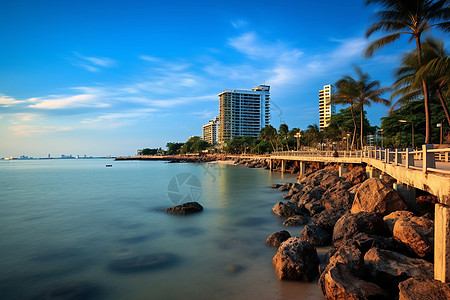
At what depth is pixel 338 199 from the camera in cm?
1462

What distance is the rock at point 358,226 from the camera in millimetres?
9305

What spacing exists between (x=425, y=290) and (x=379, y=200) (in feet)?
18.9

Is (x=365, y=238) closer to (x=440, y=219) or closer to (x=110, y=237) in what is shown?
(x=440, y=219)

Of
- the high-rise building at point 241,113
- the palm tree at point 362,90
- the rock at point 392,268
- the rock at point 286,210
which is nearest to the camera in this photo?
the rock at point 392,268

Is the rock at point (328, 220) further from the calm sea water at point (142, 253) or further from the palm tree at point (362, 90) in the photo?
the palm tree at point (362, 90)

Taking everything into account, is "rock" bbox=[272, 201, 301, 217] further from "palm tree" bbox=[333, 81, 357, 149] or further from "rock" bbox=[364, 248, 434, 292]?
"palm tree" bbox=[333, 81, 357, 149]

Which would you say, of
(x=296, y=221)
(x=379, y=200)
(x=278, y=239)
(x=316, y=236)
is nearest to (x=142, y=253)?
(x=278, y=239)

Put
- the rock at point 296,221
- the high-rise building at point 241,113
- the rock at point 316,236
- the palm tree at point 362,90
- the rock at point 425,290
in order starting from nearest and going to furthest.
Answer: the rock at point 425,290 → the rock at point 316,236 → the rock at point 296,221 → the palm tree at point 362,90 → the high-rise building at point 241,113

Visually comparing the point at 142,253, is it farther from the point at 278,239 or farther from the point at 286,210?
the point at 286,210

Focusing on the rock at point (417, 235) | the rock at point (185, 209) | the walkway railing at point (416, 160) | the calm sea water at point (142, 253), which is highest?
the walkway railing at point (416, 160)

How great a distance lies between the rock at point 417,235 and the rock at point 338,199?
4.71m

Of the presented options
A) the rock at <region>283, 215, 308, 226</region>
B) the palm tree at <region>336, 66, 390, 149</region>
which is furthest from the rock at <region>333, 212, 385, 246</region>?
the palm tree at <region>336, 66, 390, 149</region>

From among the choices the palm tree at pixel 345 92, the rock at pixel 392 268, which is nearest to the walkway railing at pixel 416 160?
the rock at pixel 392 268

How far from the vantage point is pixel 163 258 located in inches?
411
